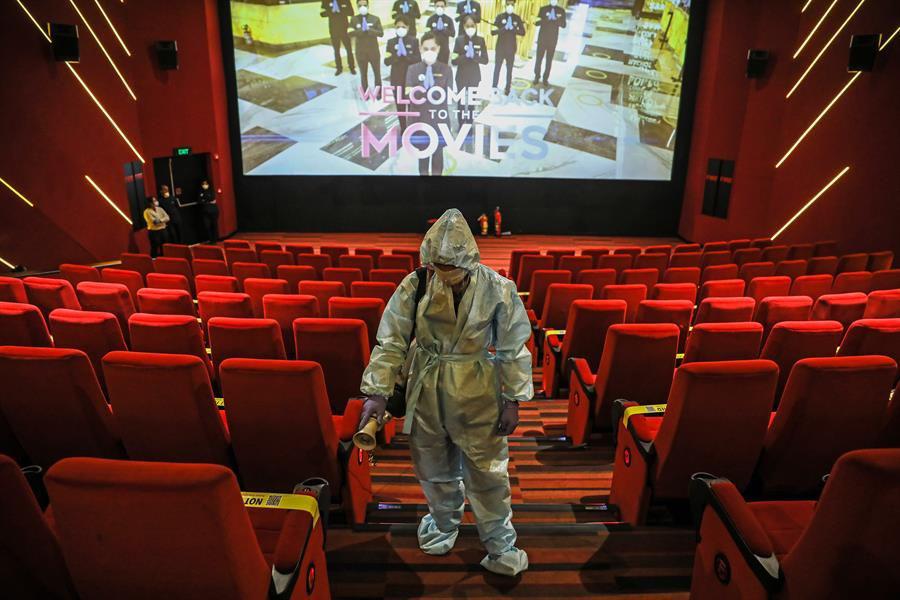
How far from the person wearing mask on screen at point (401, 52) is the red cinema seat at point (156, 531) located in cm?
1087

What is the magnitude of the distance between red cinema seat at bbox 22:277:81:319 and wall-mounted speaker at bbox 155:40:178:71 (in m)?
6.73

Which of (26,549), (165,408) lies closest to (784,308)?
(165,408)

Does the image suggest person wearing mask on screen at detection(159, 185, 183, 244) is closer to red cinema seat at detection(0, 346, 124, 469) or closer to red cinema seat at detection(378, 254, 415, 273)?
red cinema seat at detection(378, 254, 415, 273)

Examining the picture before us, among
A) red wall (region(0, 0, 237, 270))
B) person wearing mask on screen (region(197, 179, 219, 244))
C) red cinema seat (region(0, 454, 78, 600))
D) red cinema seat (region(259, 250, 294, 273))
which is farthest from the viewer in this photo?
person wearing mask on screen (region(197, 179, 219, 244))

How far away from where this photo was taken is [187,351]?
3.27 metres

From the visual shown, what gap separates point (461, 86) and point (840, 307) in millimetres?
8754

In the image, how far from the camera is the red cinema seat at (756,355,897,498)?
2281mm

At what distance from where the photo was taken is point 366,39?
11047mm

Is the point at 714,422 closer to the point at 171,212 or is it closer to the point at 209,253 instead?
the point at 209,253

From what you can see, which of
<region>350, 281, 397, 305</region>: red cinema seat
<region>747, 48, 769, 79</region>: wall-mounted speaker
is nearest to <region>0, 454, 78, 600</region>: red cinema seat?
<region>350, 281, 397, 305</region>: red cinema seat

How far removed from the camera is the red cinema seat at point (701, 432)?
2264mm

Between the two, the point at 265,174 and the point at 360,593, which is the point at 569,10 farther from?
the point at 360,593

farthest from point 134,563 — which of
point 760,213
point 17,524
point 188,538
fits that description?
point 760,213

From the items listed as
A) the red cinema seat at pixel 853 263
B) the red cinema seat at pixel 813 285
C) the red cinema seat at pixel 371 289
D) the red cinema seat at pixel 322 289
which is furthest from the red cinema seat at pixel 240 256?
the red cinema seat at pixel 853 263
